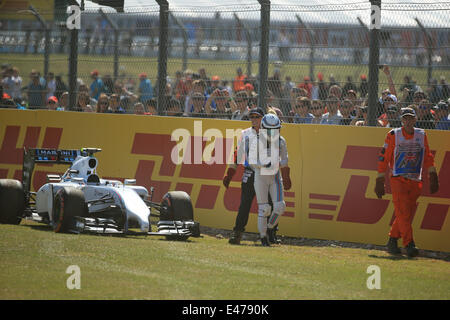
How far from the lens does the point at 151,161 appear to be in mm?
14211

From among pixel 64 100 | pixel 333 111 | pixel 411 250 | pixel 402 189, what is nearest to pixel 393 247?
pixel 411 250

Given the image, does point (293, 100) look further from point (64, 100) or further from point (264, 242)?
point (64, 100)

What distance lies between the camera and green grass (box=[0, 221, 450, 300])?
7.89 metres

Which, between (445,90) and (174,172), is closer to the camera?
(445,90)

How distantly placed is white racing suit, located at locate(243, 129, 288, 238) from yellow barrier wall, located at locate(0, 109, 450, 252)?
1246 mm

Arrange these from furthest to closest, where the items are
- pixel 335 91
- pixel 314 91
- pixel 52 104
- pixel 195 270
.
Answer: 1. pixel 52 104
2. pixel 314 91
3. pixel 335 91
4. pixel 195 270

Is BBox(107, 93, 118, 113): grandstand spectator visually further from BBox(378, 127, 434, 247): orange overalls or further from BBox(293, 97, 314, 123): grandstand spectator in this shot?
BBox(378, 127, 434, 247): orange overalls

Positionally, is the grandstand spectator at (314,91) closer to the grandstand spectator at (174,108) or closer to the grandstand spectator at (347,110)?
the grandstand spectator at (347,110)

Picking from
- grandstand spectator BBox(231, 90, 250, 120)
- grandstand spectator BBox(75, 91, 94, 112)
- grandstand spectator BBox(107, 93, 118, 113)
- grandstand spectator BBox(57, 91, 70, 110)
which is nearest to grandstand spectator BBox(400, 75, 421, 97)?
grandstand spectator BBox(231, 90, 250, 120)

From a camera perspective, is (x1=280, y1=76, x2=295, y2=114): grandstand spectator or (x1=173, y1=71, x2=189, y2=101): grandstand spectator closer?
(x1=280, y1=76, x2=295, y2=114): grandstand spectator

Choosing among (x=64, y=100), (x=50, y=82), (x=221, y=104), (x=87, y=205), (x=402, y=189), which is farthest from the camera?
(x=50, y=82)

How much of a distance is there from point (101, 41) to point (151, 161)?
3233 millimetres

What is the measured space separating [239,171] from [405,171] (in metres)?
3.07

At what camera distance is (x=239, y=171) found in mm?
13312
